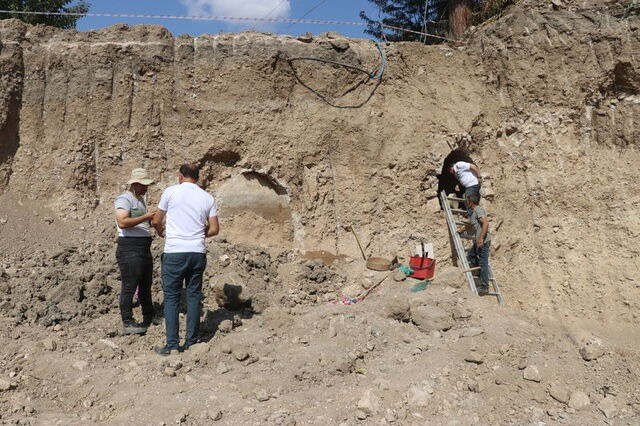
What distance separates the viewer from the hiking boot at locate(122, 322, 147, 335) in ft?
15.3

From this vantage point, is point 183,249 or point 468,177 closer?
point 183,249

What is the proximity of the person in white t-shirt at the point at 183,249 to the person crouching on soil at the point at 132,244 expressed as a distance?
0.26 m

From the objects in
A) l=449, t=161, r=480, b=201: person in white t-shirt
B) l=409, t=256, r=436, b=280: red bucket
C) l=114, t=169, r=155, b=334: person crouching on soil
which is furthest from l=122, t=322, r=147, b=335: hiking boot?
l=449, t=161, r=480, b=201: person in white t-shirt

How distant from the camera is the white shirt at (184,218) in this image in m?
4.34

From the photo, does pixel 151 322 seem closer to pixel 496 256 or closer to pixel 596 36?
pixel 496 256

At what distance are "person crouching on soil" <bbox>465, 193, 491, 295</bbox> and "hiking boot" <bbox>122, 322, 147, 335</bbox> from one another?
438 centimetres

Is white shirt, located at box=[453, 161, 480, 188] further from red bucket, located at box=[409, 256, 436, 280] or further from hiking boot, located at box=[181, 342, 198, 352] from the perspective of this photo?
hiking boot, located at box=[181, 342, 198, 352]

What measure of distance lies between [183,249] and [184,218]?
0.27 m

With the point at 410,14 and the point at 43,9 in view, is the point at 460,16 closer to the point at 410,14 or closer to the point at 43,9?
the point at 410,14

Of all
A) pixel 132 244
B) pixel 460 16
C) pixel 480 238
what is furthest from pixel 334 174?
pixel 460 16

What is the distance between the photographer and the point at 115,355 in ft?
14.1

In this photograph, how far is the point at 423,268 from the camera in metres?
6.48

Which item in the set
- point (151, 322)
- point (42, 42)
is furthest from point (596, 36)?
point (42, 42)

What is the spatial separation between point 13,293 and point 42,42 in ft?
11.9
